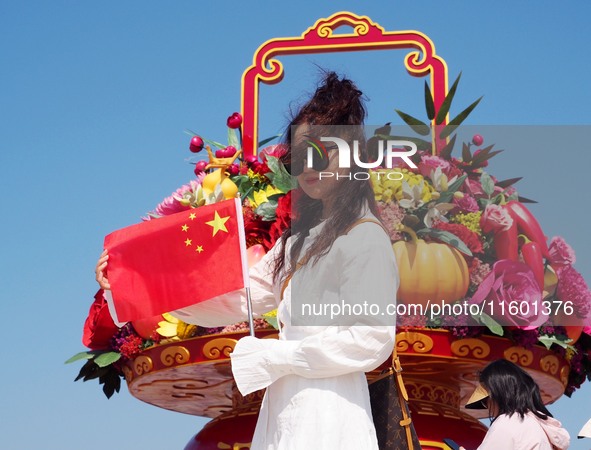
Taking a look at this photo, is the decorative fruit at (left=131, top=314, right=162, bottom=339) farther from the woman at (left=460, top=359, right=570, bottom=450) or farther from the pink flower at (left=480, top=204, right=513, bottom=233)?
the woman at (left=460, top=359, right=570, bottom=450)

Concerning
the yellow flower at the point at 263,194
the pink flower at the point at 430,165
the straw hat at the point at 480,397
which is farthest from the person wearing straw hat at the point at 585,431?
the yellow flower at the point at 263,194

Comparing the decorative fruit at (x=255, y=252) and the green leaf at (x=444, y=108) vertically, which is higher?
the green leaf at (x=444, y=108)

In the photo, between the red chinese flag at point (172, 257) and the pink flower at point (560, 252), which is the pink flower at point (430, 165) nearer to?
the pink flower at point (560, 252)

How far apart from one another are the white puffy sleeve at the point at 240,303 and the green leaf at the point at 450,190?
64.3 inches

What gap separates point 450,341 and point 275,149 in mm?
1982

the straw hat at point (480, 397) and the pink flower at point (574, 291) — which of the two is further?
the pink flower at point (574, 291)

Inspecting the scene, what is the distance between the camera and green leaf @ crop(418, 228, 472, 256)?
6113 mm

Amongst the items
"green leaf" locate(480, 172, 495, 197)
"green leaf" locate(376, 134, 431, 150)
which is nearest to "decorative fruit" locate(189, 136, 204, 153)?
"green leaf" locate(376, 134, 431, 150)

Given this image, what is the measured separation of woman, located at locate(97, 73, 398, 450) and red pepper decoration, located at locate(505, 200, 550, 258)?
74.4 inches

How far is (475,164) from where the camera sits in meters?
6.55

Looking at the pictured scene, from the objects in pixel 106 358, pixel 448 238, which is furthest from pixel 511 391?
pixel 106 358

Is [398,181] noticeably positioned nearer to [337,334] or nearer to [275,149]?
[275,149]

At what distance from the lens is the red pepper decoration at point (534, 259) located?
6215mm

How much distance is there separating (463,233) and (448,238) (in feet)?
0.50
